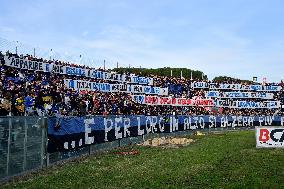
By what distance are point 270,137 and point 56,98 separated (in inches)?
568

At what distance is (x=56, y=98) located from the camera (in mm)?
27297

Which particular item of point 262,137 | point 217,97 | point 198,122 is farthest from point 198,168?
point 217,97

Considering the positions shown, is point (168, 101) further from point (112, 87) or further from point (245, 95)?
point (245, 95)

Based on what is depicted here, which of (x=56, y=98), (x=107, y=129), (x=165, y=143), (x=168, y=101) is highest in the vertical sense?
(x=168, y=101)

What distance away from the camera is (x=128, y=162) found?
73.3 ft

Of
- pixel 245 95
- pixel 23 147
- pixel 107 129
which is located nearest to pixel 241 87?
pixel 245 95

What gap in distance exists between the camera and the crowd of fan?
22.6 m

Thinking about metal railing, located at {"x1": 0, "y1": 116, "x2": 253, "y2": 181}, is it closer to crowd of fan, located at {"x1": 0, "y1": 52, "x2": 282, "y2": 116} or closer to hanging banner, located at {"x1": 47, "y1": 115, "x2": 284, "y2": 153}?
hanging banner, located at {"x1": 47, "y1": 115, "x2": 284, "y2": 153}

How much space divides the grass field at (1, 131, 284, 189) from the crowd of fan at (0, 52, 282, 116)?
11.5 ft

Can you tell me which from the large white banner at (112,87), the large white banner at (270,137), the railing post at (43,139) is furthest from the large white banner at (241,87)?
the railing post at (43,139)

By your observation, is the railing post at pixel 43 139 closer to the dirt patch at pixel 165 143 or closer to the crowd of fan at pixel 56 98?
the crowd of fan at pixel 56 98

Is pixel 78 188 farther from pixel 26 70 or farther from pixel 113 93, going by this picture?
pixel 113 93

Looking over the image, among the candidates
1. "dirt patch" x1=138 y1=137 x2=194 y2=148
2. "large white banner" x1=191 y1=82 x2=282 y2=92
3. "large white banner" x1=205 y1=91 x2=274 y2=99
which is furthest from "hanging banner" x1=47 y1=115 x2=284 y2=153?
"large white banner" x1=191 y1=82 x2=282 y2=92

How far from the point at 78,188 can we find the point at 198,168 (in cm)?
659
